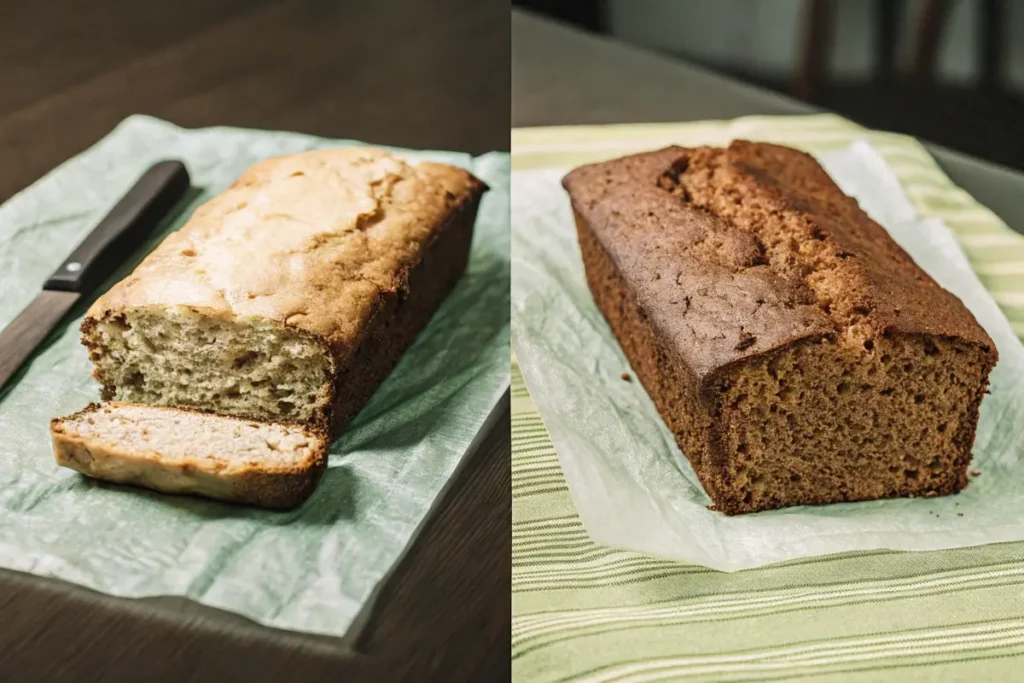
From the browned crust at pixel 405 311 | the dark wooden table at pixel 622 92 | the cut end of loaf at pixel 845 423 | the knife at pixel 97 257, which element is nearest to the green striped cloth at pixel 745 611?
→ the cut end of loaf at pixel 845 423

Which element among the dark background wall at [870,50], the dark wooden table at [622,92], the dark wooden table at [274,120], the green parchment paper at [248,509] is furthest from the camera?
the dark background wall at [870,50]

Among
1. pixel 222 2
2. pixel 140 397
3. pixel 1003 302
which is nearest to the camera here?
pixel 140 397

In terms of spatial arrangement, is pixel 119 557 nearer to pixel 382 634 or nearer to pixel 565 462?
pixel 382 634

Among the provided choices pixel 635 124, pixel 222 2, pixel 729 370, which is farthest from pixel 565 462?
pixel 222 2

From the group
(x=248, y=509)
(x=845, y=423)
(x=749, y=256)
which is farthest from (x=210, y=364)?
(x=845, y=423)

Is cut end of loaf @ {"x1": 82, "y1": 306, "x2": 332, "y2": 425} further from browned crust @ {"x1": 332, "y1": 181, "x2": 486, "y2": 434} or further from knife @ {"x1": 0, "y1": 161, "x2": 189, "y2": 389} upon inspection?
knife @ {"x1": 0, "y1": 161, "x2": 189, "y2": 389}

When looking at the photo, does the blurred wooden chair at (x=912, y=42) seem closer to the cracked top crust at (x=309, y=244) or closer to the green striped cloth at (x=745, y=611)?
the cracked top crust at (x=309, y=244)
